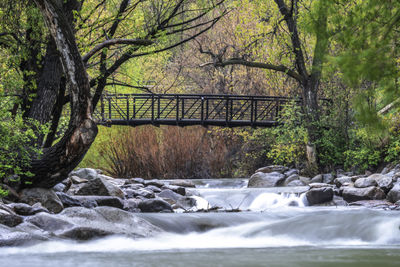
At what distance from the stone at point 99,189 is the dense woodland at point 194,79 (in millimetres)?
1180

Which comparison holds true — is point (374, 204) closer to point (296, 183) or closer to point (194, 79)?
point (296, 183)

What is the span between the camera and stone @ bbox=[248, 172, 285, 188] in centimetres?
1690

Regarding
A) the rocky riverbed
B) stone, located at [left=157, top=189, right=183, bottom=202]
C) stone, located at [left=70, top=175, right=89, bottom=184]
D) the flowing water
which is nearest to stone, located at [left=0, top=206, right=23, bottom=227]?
the rocky riverbed

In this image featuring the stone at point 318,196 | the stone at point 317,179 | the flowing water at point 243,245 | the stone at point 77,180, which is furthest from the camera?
the stone at point 317,179

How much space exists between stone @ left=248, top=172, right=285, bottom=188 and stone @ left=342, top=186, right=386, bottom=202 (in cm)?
435

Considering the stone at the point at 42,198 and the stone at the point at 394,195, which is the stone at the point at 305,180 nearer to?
the stone at the point at 394,195

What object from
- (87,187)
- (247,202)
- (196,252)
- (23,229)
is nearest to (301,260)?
(196,252)

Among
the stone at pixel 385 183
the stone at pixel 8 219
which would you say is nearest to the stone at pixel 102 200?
the stone at pixel 8 219

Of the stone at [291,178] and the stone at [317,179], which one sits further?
the stone at [317,179]

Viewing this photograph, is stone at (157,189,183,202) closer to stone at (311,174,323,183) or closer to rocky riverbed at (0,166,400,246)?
rocky riverbed at (0,166,400,246)

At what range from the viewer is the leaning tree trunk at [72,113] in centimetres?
816

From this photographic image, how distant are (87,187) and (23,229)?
491cm

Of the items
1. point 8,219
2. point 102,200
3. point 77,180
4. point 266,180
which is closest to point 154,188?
point 77,180

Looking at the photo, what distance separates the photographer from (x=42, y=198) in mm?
8836
